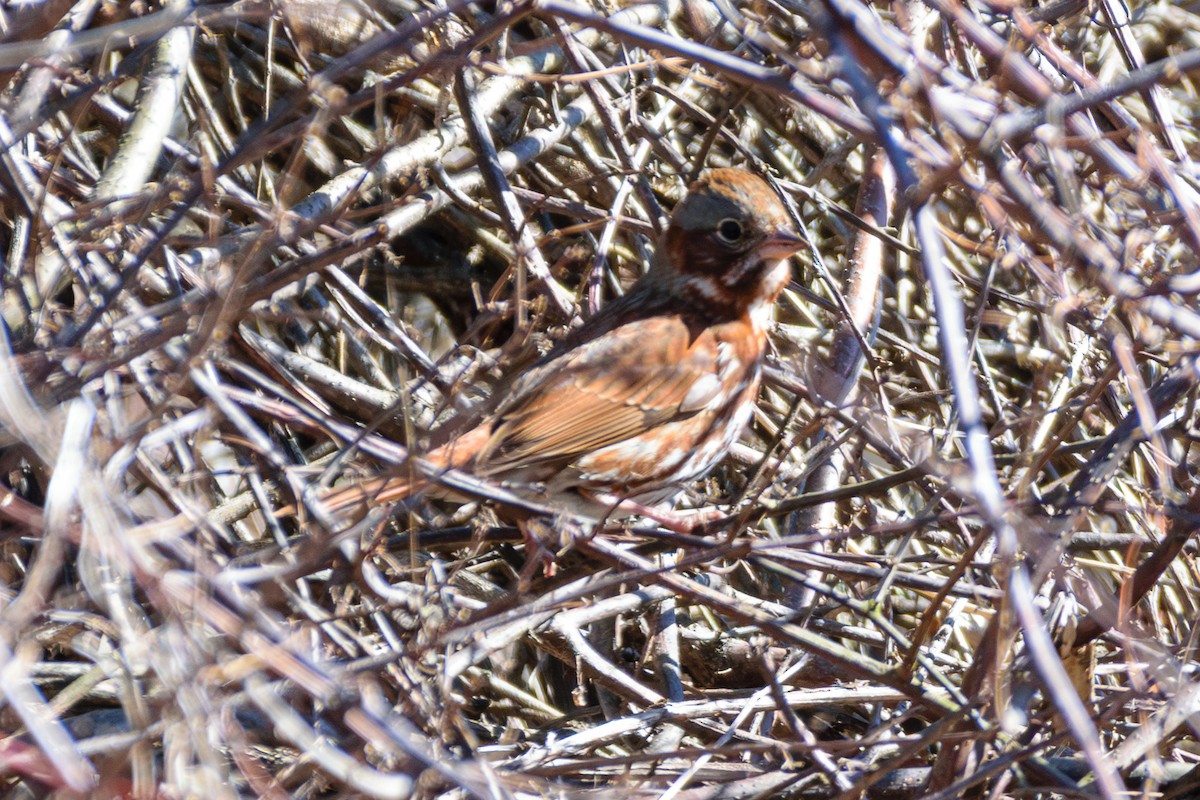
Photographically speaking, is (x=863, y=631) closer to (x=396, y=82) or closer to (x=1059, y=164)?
(x=1059, y=164)

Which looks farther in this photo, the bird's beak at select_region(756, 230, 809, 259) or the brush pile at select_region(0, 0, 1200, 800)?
the bird's beak at select_region(756, 230, 809, 259)

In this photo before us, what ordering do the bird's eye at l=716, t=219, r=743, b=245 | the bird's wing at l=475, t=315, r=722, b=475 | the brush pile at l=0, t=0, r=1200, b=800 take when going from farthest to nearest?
the bird's eye at l=716, t=219, r=743, b=245, the bird's wing at l=475, t=315, r=722, b=475, the brush pile at l=0, t=0, r=1200, b=800

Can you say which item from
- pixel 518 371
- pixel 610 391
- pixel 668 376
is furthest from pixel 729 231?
pixel 518 371

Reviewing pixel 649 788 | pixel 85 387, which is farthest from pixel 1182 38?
pixel 85 387

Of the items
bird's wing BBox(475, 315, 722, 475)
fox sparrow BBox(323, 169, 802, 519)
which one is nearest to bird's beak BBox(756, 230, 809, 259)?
fox sparrow BBox(323, 169, 802, 519)

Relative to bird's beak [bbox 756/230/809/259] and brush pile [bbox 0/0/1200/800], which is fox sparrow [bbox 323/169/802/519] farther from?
brush pile [bbox 0/0/1200/800]

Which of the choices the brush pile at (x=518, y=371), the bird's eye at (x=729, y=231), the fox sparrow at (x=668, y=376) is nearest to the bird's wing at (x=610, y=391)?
the fox sparrow at (x=668, y=376)
